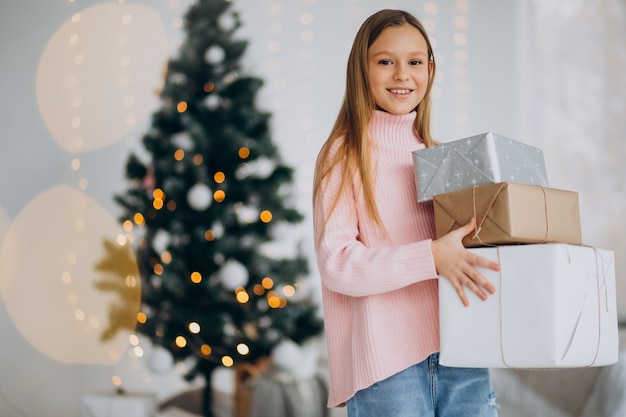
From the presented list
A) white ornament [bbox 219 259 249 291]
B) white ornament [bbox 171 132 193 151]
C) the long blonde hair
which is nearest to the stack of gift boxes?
the long blonde hair

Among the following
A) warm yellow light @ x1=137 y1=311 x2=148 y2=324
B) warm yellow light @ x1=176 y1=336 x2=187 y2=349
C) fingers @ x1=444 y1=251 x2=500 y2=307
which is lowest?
warm yellow light @ x1=176 y1=336 x2=187 y2=349

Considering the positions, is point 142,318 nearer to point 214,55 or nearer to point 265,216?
point 265,216

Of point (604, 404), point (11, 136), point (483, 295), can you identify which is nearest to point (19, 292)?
point (11, 136)

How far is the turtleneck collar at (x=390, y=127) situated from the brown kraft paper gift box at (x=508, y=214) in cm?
20

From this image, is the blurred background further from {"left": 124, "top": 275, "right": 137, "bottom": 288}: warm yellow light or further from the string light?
the string light

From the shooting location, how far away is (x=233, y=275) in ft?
8.46

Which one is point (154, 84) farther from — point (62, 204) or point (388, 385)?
point (388, 385)

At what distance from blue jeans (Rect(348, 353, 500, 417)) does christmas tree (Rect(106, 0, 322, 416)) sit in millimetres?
1591

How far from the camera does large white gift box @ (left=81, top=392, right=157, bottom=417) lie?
9.25 feet

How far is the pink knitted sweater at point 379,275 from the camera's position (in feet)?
3.61

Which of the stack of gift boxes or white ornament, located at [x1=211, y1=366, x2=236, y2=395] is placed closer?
the stack of gift boxes

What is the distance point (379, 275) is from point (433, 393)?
22 cm

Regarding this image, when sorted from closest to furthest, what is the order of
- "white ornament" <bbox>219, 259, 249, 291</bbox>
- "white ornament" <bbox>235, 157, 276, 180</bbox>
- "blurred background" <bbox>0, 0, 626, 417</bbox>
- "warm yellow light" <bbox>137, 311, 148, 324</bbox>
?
1. "white ornament" <bbox>219, 259, 249, 291</bbox>
2. "white ornament" <bbox>235, 157, 276, 180</bbox>
3. "warm yellow light" <bbox>137, 311, 148, 324</bbox>
4. "blurred background" <bbox>0, 0, 626, 417</bbox>

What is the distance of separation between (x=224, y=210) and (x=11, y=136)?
1.30 meters
